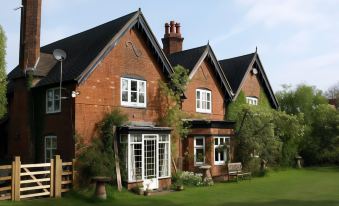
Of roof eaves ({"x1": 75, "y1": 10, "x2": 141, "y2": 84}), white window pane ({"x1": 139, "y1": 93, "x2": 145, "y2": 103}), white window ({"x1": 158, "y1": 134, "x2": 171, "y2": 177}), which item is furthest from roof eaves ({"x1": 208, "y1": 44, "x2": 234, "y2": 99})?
white window ({"x1": 158, "y1": 134, "x2": 171, "y2": 177})

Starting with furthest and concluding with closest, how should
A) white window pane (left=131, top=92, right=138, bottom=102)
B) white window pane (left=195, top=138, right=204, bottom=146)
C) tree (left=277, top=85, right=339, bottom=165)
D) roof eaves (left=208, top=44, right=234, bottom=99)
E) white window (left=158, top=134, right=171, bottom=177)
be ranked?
tree (left=277, top=85, right=339, bottom=165)
roof eaves (left=208, top=44, right=234, bottom=99)
white window pane (left=195, top=138, right=204, bottom=146)
white window pane (left=131, top=92, right=138, bottom=102)
white window (left=158, top=134, right=171, bottom=177)

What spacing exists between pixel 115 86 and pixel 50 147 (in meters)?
4.62

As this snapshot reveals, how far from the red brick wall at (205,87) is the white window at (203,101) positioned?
290 millimetres

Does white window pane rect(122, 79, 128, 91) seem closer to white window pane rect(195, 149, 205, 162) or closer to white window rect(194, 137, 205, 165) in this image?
white window rect(194, 137, 205, 165)

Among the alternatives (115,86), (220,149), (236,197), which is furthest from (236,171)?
(115,86)

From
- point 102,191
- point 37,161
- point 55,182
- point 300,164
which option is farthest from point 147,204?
point 300,164

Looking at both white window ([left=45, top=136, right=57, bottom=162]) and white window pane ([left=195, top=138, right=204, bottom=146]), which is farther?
white window pane ([left=195, top=138, right=204, bottom=146])

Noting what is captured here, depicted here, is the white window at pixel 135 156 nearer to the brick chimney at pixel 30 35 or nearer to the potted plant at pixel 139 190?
the potted plant at pixel 139 190

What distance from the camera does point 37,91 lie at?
22594 millimetres

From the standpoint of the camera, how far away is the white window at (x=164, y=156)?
2242 centimetres

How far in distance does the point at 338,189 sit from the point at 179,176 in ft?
27.3

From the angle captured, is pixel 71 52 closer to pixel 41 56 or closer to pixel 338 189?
pixel 41 56

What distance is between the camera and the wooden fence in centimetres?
1667

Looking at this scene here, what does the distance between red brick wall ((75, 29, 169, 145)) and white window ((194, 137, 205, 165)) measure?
3585 millimetres
